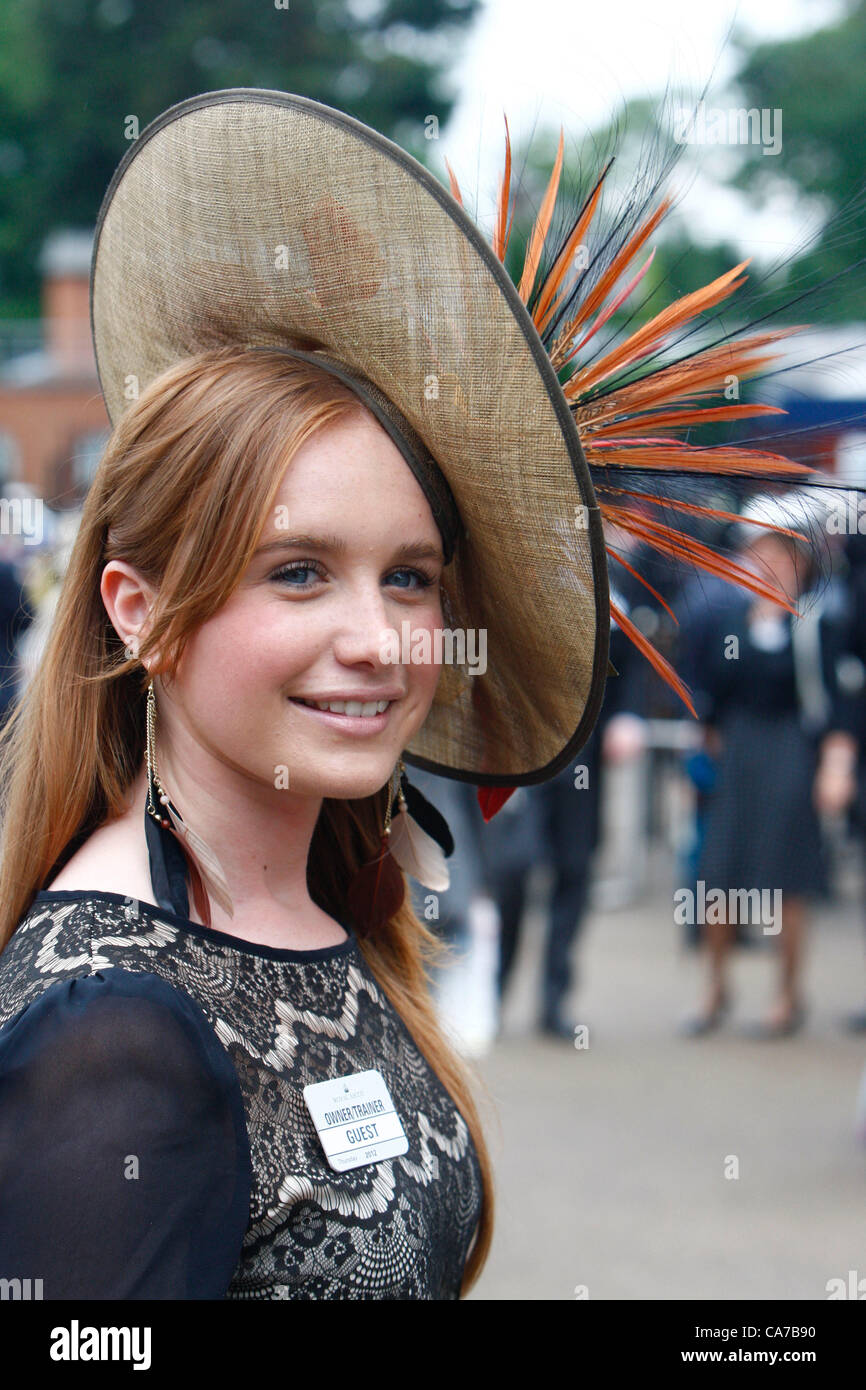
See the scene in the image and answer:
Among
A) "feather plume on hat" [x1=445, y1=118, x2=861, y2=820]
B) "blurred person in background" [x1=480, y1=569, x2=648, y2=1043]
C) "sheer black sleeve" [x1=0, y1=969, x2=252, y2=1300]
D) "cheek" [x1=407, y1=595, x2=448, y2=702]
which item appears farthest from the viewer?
"blurred person in background" [x1=480, y1=569, x2=648, y2=1043]

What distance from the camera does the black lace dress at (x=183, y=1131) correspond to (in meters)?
1.28

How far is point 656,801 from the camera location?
436 inches

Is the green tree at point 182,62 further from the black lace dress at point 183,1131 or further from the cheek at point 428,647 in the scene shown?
the black lace dress at point 183,1131

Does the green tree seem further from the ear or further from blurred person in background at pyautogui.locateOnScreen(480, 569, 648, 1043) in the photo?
the ear

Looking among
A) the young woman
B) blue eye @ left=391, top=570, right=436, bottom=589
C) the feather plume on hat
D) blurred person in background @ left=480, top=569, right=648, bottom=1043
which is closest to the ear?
the young woman

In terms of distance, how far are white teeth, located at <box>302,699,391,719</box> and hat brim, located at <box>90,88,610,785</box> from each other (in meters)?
0.26

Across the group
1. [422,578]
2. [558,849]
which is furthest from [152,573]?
[558,849]

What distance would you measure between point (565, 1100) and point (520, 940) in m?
1.01

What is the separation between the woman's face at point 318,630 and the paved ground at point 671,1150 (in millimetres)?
3014

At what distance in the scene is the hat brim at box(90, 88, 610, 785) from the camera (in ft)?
4.93

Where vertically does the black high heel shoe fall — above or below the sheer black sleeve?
below

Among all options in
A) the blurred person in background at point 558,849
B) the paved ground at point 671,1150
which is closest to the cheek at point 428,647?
the paved ground at point 671,1150

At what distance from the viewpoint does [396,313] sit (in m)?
1.58
